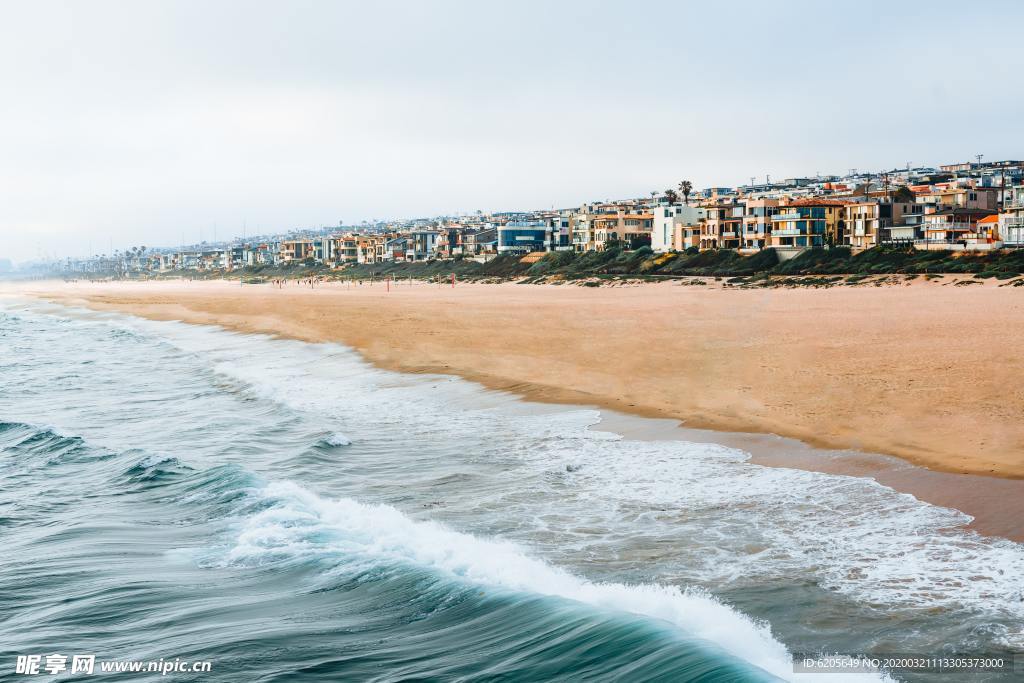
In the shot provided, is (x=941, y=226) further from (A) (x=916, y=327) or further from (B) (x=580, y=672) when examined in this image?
(B) (x=580, y=672)

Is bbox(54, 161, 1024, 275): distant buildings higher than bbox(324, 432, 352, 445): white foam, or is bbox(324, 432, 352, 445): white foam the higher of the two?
bbox(54, 161, 1024, 275): distant buildings

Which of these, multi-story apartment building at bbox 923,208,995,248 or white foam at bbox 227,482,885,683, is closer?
white foam at bbox 227,482,885,683

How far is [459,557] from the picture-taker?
26.5ft

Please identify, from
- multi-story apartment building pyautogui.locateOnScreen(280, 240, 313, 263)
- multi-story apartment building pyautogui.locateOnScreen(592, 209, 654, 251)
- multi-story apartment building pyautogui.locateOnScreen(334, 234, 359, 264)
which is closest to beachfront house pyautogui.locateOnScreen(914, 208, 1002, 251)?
multi-story apartment building pyautogui.locateOnScreen(592, 209, 654, 251)

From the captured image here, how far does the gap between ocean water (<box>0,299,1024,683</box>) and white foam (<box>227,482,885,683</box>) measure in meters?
0.03

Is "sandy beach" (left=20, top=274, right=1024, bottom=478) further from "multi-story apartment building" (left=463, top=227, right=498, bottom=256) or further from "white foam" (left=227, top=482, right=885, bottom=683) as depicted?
"multi-story apartment building" (left=463, top=227, right=498, bottom=256)

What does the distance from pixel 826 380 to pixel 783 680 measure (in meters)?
10.9

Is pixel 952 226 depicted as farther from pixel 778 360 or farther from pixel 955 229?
pixel 778 360

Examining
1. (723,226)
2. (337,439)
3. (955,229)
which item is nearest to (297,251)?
(723,226)

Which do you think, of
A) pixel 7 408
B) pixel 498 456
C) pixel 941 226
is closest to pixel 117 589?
pixel 498 456

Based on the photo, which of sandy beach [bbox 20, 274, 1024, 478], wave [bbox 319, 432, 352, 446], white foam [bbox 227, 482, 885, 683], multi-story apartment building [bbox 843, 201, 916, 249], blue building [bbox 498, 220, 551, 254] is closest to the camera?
white foam [bbox 227, 482, 885, 683]

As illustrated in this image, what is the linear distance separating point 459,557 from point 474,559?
0.18m

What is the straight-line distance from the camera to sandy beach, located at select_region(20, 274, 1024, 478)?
39.6 ft

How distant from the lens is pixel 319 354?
85.8ft
